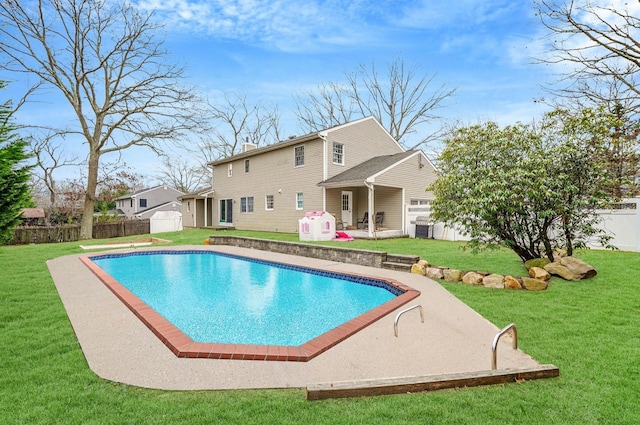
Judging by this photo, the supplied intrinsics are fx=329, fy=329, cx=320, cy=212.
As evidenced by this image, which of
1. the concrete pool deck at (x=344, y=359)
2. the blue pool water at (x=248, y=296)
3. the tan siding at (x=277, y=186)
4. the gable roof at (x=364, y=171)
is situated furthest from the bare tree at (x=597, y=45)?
the tan siding at (x=277, y=186)

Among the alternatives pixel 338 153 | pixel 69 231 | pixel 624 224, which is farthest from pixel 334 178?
pixel 69 231

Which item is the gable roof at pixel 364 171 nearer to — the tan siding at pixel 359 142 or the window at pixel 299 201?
the tan siding at pixel 359 142

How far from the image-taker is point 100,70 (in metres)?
20.7

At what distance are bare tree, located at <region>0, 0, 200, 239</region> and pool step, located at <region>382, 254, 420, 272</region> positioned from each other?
1848 cm

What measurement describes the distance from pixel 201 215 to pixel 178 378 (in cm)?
2509

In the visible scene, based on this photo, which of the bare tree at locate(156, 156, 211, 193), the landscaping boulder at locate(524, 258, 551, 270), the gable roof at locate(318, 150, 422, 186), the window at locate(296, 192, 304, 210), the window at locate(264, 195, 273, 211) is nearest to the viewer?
the landscaping boulder at locate(524, 258, 551, 270)

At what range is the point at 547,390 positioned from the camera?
299 centimetres

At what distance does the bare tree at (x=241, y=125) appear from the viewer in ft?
117

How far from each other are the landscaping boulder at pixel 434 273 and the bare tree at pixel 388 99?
971 inches

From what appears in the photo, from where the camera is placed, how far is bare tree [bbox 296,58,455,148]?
3086cm

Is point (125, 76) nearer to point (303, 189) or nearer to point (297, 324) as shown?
point (303, 189)

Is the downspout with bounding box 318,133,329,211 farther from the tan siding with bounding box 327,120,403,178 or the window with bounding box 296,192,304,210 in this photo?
the window with bounding box 296,192,304,210

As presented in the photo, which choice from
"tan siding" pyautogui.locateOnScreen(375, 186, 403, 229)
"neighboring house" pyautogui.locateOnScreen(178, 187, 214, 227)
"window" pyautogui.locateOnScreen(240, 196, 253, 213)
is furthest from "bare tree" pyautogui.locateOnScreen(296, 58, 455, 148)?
"window" pyautogui.locateOnScreen(240, 196, 253, 213)

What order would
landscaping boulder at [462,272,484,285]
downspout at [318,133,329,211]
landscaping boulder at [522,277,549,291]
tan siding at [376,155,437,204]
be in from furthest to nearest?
1. downspout at [318,133,329,211]
2. tan siding at [376,155,437,204]
3. landscaping boulder at [462,272,484,285]
4. landscaping boulder at [522,277,549,291]
